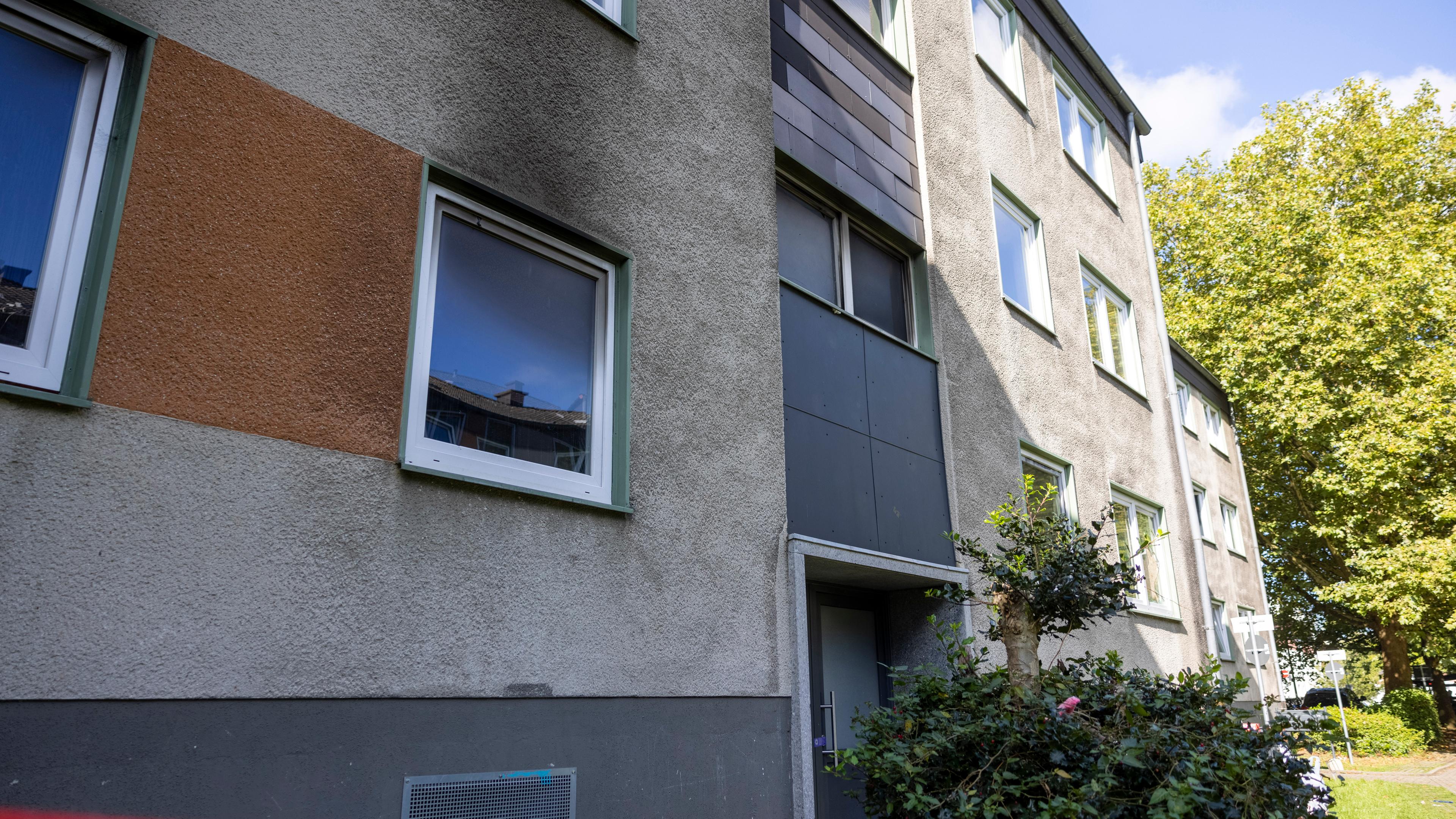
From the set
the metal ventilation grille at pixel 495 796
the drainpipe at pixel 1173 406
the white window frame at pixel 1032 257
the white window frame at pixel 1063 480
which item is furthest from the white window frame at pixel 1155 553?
the metal ventilation grille at pixel 495 796

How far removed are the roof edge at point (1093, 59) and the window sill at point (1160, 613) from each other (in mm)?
7911

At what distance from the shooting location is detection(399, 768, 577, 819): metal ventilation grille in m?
3.77

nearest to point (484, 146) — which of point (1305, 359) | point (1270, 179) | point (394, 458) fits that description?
point (394, 458)

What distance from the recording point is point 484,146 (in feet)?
15.8

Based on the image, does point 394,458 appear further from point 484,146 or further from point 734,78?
point 734,78

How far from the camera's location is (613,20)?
228 inches

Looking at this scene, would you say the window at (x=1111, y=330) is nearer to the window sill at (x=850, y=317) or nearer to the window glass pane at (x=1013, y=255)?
the window glass pane at (x=1013, y=255)

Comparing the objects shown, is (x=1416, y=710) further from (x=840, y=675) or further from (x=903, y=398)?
(x=840, y=675)

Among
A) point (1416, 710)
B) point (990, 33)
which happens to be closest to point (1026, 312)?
point (990, 33)

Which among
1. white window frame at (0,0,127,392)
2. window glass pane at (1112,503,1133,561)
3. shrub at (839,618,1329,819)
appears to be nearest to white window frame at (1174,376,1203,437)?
window glass pane at (1112,503,1133,561)

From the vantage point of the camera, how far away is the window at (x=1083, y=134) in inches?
515

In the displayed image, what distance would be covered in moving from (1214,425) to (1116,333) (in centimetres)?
1241

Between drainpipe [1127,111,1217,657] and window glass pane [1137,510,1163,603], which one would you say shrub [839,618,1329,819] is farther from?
drainpipe [1127,111,1217,657]

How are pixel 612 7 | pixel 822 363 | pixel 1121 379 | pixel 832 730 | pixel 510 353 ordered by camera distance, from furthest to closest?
pixel 1121 379
pixel 822 363
pixel 832 730
pixel 612 7
pixel 510 353
